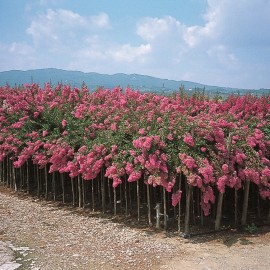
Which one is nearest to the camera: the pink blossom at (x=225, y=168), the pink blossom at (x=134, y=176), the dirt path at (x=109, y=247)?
the dirt path at (x=109, y=247)

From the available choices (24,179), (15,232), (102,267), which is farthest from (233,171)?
(24,179)

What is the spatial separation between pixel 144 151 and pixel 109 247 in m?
2.27

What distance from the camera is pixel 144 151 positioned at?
347 inches

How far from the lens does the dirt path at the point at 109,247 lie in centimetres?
711

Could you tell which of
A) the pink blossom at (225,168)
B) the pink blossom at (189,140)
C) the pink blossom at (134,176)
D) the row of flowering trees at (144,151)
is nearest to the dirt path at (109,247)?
the row of flowering trees at (144,151)

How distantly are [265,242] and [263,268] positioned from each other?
1.49 meters

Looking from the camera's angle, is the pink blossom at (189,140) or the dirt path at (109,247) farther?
the pink blossom at (189,140)

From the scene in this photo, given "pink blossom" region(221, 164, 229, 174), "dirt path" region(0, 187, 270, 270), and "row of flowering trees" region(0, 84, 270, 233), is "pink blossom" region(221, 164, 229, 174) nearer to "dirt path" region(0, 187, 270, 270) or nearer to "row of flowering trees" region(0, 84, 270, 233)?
"row of flowering trees" region(0, 84, 270, 233)

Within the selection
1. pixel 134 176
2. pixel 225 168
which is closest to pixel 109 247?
pixel 134 176

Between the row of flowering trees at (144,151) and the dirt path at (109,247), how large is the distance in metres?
0.73

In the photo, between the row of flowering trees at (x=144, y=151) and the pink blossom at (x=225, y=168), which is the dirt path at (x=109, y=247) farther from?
the pink blossom at (x=225, y=168)

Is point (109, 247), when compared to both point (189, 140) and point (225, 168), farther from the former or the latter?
point (225, 168)

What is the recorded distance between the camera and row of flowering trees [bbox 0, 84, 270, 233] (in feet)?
28.8

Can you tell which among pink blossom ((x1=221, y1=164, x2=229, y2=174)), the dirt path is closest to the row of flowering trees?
pink blossom ((x1=221, y1=164, x2=229, y2=174))
